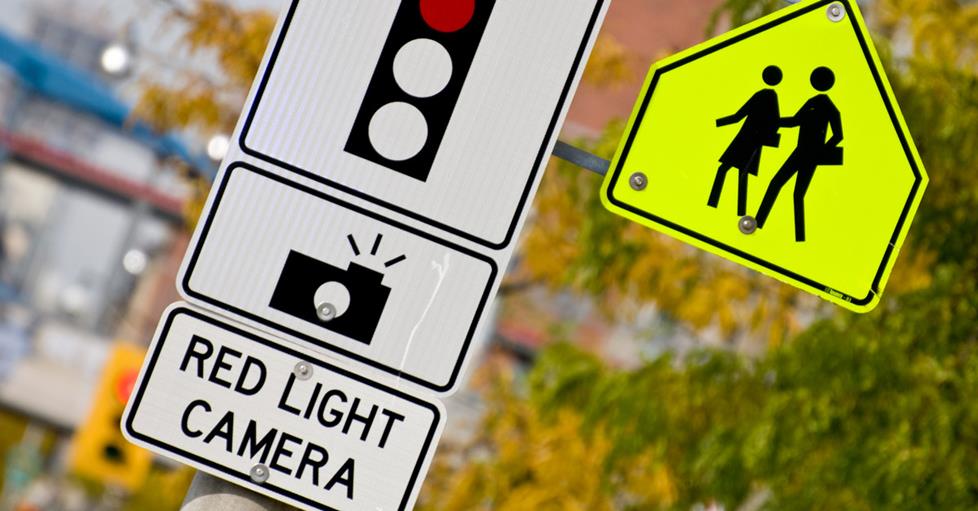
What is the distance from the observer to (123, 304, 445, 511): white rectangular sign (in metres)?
3.00

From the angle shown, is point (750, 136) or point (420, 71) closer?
point (420, 71)

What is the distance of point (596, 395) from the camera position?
292 inches

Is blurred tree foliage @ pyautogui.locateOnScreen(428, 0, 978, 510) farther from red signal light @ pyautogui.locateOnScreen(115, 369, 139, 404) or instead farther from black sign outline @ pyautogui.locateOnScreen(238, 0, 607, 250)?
red signal light @ pyautogui.locateOnScreen(115, 369, 139, 404)

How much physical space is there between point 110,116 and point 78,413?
11080mm

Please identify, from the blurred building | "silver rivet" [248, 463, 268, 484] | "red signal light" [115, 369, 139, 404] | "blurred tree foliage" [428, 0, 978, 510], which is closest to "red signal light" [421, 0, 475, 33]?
"silver rivet" [248, 463, 268, 484]

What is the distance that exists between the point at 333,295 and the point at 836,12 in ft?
4.50

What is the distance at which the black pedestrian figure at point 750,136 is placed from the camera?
10.9ft

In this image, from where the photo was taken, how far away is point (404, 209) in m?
3.04

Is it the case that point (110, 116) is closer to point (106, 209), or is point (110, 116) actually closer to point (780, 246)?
point (106, 209)

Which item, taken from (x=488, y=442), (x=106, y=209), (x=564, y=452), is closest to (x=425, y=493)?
(x=488, y=442)

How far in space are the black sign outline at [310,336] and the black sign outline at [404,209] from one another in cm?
3

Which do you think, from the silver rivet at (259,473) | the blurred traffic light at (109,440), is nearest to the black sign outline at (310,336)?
the silver rivet at (259,473)

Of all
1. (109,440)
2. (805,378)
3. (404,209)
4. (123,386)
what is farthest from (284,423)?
(109,440)

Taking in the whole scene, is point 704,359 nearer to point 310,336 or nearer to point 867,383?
point 867,383
